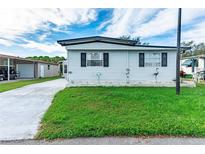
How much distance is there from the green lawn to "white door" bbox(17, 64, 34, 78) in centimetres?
2216

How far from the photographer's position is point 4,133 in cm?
472

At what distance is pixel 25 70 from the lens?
28.1 metres

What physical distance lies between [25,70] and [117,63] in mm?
18469

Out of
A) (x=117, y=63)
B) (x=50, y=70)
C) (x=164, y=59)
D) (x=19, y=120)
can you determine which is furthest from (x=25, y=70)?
(x=19, y=120)

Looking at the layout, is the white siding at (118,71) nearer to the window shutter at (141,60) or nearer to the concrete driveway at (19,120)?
the window shutter at (141,60)

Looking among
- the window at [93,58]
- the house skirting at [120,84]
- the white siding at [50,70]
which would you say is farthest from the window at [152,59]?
the white siding at [50,70]

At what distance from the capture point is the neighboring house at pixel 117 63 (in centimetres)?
1370

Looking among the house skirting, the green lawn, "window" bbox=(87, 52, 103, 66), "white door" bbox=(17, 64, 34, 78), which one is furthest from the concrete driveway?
"white door" bbox=(17, 64, 34, 78)

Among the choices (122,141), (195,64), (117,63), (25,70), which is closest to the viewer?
(122,141)

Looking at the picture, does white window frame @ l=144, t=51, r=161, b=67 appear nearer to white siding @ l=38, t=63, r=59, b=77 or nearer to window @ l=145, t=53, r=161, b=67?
window @ l=145, t=53, r=161, b=67

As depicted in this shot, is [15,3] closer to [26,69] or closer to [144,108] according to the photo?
[144,108]

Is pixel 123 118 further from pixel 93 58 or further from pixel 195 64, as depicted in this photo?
pixel 195 64
